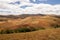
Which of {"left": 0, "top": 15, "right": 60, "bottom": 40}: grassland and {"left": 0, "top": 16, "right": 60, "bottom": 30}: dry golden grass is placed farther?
{"left": 0, "top": 16, "right": 60, "bottom": 30}: dry golden grass

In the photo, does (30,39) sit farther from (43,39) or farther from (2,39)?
(2,39)

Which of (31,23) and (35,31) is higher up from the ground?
(35,31)

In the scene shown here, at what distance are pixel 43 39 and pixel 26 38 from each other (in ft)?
12.6

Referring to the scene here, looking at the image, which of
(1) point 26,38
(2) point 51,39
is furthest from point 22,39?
(2) point 51,39

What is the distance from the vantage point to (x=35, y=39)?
132ft

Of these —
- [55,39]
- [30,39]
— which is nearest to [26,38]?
[30,39]

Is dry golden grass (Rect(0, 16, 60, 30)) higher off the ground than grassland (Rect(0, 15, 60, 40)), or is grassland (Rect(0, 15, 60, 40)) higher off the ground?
grassland (Rect(0, 15, 60, 40))

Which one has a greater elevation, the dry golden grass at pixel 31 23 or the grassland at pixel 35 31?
the grassland at pixel 35 31

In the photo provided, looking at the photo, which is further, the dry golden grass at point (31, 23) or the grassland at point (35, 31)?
the dry golden grass at point (31, 23)

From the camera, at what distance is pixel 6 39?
129 ft

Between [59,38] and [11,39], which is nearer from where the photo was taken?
[11,39]

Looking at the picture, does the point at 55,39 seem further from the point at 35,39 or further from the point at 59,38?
the point at 35,39

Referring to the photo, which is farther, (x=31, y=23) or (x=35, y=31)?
(x=31, y=23)

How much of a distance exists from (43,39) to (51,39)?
5.86ft
